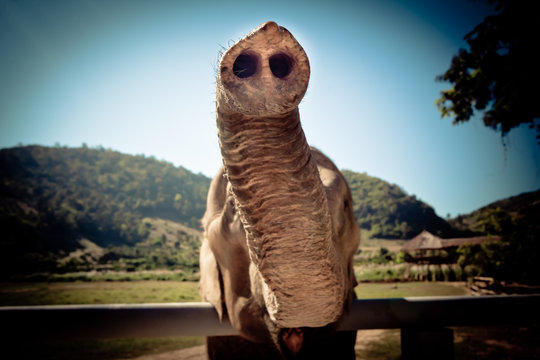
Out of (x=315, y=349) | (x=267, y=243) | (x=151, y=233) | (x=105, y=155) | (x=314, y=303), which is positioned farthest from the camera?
(x=105, y=155)

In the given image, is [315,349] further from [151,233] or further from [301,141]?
[151,233]

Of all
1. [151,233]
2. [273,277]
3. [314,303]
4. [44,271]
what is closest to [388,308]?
[314,303]

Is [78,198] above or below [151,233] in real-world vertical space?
above

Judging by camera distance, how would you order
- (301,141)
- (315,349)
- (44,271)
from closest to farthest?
(301,141) → (315,349) → (44,271)

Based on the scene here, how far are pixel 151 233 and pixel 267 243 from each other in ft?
239

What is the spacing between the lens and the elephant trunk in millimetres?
692

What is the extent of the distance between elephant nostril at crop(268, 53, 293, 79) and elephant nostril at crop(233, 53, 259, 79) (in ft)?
0.18

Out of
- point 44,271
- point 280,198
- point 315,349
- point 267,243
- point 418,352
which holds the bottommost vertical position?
point 44,271

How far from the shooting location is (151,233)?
222ft

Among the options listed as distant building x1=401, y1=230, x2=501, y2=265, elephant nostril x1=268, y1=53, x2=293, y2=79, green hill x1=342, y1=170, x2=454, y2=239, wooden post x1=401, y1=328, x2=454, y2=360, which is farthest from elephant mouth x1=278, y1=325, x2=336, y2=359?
green hill x1=342, y1=170, x2=454, y2=239

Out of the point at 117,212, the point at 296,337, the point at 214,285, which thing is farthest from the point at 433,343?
the point at 117,212

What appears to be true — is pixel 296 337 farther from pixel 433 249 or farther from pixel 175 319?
pixel 433 249

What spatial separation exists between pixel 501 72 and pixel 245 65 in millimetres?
8178

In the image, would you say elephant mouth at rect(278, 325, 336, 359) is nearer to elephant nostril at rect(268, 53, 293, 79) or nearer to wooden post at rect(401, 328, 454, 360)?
wooden post at rect(401, 328, 454, 360)
